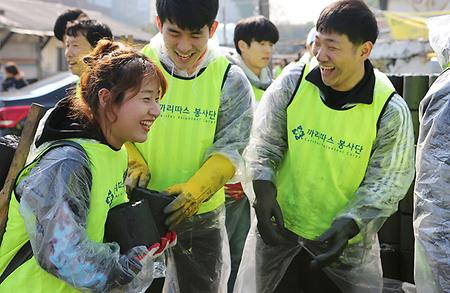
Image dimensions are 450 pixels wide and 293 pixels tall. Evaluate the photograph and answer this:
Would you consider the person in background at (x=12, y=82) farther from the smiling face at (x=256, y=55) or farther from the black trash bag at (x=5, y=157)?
the black trash bag at (x=5, y=157)

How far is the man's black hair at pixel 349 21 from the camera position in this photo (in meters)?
2.25

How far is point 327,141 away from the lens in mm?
2334

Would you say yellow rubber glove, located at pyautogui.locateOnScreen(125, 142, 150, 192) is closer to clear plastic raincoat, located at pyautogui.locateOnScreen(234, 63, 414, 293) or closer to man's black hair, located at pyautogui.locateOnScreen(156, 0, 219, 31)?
clear plastic raincoat, located at pyautogui.locateOnScreen(234, 63, 414, 293)

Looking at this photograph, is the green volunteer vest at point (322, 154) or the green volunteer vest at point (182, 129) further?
the green volunteer vest at point (182, 129)

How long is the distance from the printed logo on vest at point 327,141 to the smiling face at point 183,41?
0.51m

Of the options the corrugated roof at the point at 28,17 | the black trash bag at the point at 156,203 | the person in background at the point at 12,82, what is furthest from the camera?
the corrugated roof at the point at 28,17

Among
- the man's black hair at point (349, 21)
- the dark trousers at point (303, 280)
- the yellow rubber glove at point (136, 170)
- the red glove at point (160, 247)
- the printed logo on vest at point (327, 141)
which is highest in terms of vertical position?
the man's black hair at point (349, 21)

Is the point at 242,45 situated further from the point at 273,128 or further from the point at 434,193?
the point at 434,193

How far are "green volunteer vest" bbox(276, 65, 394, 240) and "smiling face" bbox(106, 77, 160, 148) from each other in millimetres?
745

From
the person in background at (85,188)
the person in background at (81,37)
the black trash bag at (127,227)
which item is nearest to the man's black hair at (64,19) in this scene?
the person in background at (81,37)

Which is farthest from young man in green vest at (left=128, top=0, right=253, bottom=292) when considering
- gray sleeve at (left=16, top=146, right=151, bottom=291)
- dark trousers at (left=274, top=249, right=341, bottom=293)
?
gray sleeve at (left=16, top=146, right=151, bottom=291)

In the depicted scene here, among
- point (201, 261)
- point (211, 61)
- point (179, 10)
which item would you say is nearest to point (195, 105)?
point (211, 61)

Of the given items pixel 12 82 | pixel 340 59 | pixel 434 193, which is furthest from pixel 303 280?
pixel 12 82

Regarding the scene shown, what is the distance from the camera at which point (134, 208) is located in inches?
71.6
